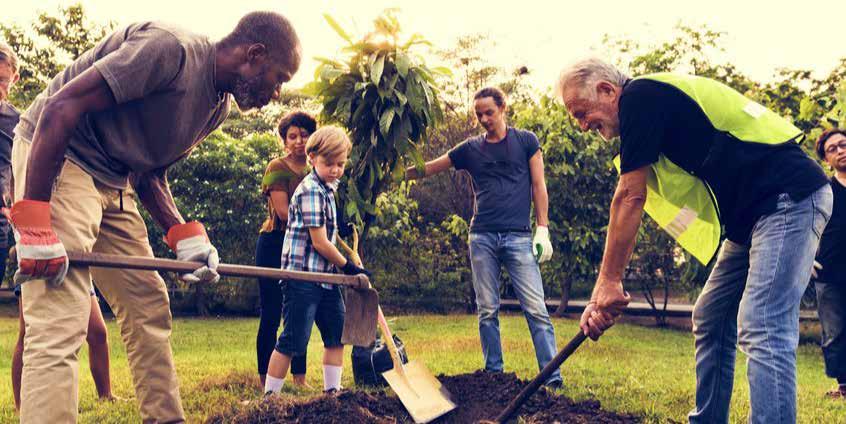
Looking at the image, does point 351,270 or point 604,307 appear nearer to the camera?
point 604,307

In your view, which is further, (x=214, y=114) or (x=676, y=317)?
(x=676, y=317)

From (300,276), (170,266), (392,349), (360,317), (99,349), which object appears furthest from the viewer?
(392,349)

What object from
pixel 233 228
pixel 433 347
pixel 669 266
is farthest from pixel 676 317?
pixel 233 228

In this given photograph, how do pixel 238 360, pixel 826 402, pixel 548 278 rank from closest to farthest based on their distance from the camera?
pixel 826 402 < pixel 238 360 < pixel 548 278

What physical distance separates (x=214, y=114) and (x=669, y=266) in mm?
11472

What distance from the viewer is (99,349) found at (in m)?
4.56

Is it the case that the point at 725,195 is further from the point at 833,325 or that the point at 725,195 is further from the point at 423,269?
the point at 423,269

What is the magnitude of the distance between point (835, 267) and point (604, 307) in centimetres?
341

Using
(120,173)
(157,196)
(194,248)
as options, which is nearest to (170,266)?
(194,248)

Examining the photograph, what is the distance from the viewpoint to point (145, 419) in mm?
3350

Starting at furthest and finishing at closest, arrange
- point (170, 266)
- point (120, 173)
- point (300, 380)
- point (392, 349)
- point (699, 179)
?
point (300, 380)
point (392, 349)
point (699, 179)
point (120, 173)
point (170, 266)

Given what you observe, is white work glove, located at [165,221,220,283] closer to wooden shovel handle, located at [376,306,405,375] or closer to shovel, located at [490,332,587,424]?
wooden shovel handle, located at [376,306,405,375]

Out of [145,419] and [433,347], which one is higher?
[145,419]

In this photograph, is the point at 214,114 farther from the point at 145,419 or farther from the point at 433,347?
the point at 433,347
